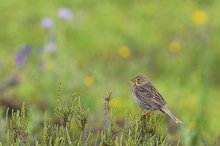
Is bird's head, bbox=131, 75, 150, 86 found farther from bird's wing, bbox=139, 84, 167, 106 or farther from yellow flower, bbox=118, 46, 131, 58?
yellow flower, bbox=118, 46, 131, 58

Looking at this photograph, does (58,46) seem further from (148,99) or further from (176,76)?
(148,99)

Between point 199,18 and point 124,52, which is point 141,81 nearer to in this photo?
point 124,52

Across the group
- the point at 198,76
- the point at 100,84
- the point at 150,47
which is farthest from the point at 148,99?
the point at 150,47

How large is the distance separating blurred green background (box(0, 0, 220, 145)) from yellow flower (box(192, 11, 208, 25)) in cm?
2

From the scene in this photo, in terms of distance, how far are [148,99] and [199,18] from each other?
670 cm

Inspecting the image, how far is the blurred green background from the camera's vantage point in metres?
8.16

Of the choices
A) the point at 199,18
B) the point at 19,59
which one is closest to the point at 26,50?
the point at 19,59

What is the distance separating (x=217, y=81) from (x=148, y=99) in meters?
5.29

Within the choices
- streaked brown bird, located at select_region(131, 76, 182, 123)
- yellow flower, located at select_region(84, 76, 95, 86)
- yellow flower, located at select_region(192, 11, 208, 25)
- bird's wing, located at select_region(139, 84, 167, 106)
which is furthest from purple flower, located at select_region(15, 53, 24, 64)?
bird's wing, located at select_region(139, 84, 167, 106)

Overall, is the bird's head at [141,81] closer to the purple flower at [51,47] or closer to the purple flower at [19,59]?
the purple flower at [51,47]

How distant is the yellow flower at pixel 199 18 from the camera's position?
11.3m

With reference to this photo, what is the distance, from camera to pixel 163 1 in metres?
12.7

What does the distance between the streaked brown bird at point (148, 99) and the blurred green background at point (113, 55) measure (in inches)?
54.1

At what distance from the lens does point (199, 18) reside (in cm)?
1136
